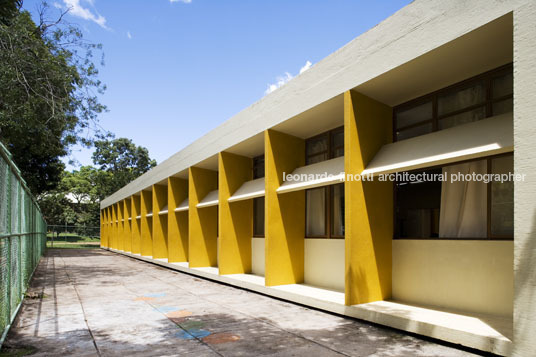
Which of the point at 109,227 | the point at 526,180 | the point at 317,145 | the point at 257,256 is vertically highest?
the point at 317,145

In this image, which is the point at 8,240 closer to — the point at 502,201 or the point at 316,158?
the point at 316,158

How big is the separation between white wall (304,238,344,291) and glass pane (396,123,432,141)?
104 inches

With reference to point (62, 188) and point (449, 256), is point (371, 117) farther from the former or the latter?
point (62, 188)

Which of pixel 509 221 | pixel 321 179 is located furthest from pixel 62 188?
pixel 509 221

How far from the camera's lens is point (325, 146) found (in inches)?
396

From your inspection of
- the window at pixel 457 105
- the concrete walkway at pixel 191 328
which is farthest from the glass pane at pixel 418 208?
the concrete walkway at pixel 191 328

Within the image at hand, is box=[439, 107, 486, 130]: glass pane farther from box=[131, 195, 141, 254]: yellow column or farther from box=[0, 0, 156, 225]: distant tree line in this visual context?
box=[131, 195, 141, 254]: yellow column

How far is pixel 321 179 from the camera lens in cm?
841

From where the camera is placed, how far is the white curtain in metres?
6.31

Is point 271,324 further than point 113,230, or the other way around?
point 113,230

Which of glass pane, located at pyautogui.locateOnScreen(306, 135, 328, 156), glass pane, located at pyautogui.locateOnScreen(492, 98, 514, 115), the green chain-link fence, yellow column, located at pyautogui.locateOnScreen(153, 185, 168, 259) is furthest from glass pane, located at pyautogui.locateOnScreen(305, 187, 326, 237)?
yellow column, located at pyautogui.locateOnScreen(153, 185, 168, 259)

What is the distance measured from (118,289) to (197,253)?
4.51 m

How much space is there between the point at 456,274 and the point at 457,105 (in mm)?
2851

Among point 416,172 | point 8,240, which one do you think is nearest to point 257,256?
point 416,172
